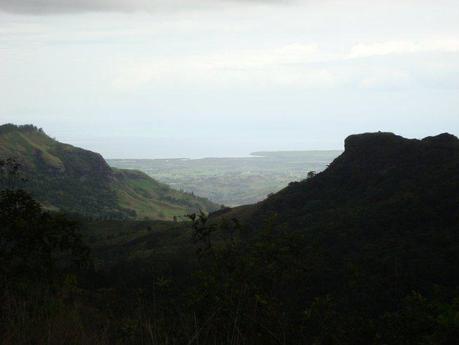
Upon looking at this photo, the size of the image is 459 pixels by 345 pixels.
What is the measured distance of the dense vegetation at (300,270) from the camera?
9828 mm

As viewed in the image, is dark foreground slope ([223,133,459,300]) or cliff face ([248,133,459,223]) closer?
dark foreground slope ([223,133,459,300])

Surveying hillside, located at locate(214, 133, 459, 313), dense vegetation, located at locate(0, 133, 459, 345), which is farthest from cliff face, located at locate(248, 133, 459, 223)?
dense vegetation, located at locate(0, 133, 459, 345)

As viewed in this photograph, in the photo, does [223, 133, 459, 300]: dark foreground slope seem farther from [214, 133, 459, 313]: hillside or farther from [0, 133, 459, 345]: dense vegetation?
[0, 133, 459, 345]: dense vegetation

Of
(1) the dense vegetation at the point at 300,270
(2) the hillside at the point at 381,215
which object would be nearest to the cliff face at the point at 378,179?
(2) the hillside at the point at 381,215

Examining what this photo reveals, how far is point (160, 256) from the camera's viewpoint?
82.2 m

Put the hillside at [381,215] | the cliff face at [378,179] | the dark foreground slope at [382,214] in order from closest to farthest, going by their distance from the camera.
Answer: the hillside at [381,215] → the dark foreground slope at [382,214] → the cliff face at [378,179]

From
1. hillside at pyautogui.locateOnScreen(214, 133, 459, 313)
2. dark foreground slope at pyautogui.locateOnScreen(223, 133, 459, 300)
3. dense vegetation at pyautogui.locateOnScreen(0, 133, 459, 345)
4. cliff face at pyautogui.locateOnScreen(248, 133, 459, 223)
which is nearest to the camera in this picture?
dense vegetation at pyautogui.locateOnScreen(0, 133, 459, 345)

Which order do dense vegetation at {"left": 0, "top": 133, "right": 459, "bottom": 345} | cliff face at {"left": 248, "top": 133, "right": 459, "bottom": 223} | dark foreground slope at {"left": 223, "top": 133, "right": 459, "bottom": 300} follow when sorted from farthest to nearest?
cliff face at {"left": 248, "top": 133, "right": 459, "bottom": 223} → dark foreground slope at {"left": 223, "top": 133, "right": 459, "bottom": 300} → dense vegetation at {"left": 0, "top": 133, "right": 459, "bottom": 345}

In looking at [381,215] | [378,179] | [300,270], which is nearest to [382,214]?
[381,215]

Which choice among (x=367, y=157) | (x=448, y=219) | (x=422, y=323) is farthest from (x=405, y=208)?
(x=422, y=323)

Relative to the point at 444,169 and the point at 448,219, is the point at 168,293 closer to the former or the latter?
the point at 448,219

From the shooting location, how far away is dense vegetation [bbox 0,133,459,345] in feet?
32.2

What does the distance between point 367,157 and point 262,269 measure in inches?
3630

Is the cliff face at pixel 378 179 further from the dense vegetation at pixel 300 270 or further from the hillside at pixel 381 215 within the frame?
the dense vegetation at pixel 300 270
